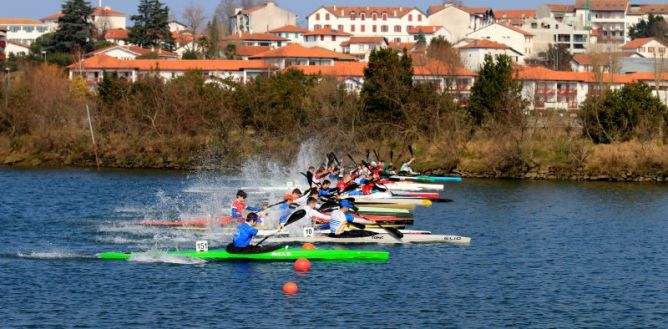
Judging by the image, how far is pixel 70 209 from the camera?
4609 centimetres

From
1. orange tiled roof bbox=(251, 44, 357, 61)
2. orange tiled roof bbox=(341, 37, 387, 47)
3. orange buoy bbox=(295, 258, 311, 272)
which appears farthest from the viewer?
orange tiled roof bbox=(341, 37, 387, 47)

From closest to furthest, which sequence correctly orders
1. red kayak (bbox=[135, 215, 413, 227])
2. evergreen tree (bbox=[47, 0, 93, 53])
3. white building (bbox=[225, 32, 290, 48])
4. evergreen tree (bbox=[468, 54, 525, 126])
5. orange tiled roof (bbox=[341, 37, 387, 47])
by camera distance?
red kayak (bbox=[135, 215, 413, 227]) < evergreen tree (bbox=[468, 54, 525, 126]) < evergreen tree (bbox=[47, 0, 93, 53]) < orange tiled roof (bbox=[341, 37, 387, 47]) < white building (bbox=[225, 32, 290, 48])

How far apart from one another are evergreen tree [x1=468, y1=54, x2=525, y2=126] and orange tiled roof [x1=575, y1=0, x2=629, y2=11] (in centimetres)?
11779

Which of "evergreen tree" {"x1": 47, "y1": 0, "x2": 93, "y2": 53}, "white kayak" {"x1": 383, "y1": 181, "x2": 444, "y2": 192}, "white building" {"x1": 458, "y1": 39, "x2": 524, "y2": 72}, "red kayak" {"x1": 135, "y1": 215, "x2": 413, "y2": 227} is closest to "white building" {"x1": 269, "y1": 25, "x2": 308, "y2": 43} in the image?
"white building" {"x1": 458, "y1": 39, "x2": 524, "y2": 72}

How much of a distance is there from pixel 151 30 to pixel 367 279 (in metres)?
111

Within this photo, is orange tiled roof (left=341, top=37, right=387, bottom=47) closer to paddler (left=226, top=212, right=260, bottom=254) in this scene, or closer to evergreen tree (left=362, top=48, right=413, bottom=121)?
evergreen tree (left=362, top=48, right=413, bottom=121)

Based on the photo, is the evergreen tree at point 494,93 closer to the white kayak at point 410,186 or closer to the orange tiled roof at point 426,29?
the white kayak at point 410,186

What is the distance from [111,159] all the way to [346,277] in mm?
44549

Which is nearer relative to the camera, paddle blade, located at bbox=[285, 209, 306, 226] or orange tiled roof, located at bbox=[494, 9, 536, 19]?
paddle blade, located at bbox=[285, 209, 306, 226]

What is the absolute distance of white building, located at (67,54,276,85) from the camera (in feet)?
359

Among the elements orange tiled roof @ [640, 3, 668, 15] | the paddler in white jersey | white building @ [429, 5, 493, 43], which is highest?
orange tiled roof @ [640, 3, 668, 15]

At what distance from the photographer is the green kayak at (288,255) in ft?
104

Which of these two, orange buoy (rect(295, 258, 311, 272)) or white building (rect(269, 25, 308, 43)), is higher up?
white building (rect(269, 25, 308, 43))

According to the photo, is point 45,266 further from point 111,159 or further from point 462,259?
point 111,159
